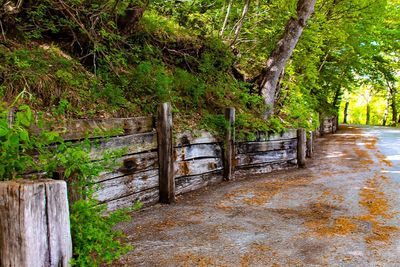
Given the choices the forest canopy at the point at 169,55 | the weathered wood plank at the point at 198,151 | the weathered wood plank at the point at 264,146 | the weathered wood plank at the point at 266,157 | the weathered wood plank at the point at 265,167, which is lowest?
the weathered wood plank at the point at 265,167

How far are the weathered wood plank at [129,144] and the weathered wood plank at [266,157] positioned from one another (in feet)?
8.46

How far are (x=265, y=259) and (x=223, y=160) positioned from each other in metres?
3.54

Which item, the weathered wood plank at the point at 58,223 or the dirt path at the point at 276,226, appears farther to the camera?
the dirt path at the point at 276,226

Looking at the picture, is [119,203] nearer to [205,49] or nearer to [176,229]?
[176,229]

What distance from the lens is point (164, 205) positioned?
541 cm

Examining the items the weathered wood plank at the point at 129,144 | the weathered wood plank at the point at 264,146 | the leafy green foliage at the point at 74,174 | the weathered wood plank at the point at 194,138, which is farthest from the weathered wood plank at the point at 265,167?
the leafy green foliage at the point at 74,174

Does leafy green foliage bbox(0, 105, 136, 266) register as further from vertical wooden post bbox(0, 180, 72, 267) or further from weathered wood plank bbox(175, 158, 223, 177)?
weathered wood plank bbox(175, 158, 223, 177)

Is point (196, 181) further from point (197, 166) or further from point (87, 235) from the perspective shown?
point (87, 235)

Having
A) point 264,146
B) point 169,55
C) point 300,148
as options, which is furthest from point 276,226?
point 300,148

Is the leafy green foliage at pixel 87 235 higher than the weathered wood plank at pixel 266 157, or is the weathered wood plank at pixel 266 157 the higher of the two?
the leafy green foliage at pixel 87 235

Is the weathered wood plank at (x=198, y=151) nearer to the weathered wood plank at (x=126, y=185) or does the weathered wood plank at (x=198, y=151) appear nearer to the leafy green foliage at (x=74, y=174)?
the weathered wood plank at (x=126, y=185)

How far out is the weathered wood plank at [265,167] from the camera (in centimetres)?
760

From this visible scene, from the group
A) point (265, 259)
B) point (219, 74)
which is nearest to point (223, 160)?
point (219, 74)

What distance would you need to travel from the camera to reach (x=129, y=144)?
4.97 m
